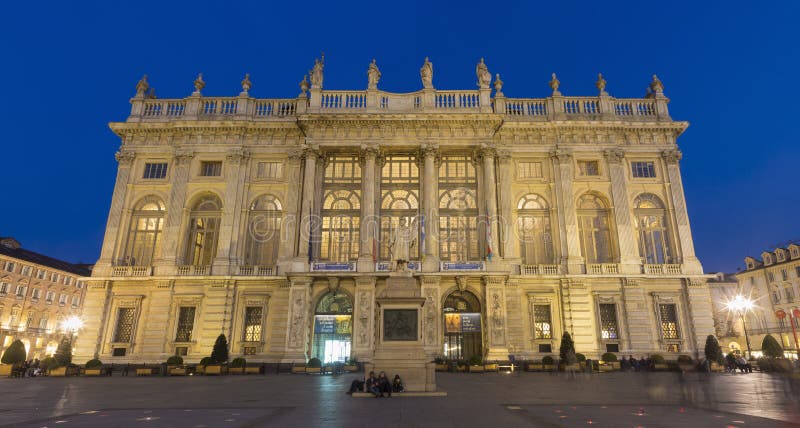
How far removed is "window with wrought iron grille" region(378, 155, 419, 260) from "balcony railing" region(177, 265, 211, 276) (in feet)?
38.0

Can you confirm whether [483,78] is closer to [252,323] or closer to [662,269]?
[662,269]

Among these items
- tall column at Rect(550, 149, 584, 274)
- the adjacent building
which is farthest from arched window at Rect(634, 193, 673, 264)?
the adjacent building

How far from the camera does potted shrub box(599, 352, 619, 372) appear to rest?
26.5 m

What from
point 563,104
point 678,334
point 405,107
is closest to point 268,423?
point 405,107

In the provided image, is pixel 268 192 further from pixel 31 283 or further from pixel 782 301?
pixel 782 301

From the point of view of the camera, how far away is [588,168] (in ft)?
108

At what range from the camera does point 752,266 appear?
5966 cm

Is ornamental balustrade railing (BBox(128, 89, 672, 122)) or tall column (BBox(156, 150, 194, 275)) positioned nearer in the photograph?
tall column (BBox(156, 150, 194, 275))

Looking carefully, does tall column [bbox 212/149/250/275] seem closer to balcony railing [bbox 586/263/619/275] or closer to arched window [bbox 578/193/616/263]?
balcony railing [bbox 586/263/619/275]

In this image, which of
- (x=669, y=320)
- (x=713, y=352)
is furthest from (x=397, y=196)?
(x=713, y=352)

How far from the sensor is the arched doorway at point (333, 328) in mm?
28938

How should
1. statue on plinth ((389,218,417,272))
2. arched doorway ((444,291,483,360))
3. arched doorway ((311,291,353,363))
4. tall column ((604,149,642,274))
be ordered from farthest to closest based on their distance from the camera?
tall column ((604,149,642,274)), arched doorway ((444,291,483,360)), arched doorway ((311,291,353,363)), statue on plinth ((389,218,417,272))

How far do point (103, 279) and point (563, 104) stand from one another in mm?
33928

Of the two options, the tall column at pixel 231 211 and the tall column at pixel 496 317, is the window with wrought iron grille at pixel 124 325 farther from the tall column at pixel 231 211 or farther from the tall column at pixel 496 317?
the tall column at pixel 496 317
